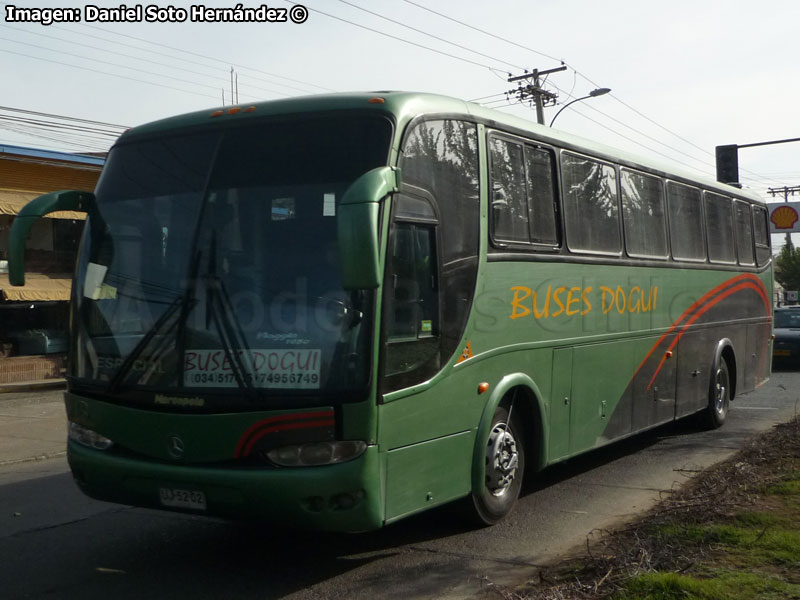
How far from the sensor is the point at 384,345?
560cm

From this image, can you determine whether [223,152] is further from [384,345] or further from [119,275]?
[384,345]

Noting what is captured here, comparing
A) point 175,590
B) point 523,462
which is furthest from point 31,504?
point 523,462

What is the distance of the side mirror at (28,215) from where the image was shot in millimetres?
6164

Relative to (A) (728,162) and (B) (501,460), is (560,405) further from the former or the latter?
(A) (728,162)

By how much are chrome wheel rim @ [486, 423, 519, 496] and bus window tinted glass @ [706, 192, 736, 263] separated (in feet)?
19.3

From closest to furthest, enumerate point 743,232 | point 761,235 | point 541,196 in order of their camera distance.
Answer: point 541,196 < point 743,232 < point 761,235

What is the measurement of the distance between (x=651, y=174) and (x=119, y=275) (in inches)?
253

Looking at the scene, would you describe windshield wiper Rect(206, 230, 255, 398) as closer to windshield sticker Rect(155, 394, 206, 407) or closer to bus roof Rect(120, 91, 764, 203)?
windshield sticker Rect(155, 394, 206, 407)

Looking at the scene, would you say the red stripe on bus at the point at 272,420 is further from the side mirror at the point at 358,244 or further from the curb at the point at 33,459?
the curb at the point at 33,459

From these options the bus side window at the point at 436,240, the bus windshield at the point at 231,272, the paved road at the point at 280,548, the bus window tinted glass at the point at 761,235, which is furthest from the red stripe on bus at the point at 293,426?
the bus window tinted glass at the point at 761,235

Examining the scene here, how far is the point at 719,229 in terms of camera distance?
41.0 ft

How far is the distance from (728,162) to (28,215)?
20.8 meters

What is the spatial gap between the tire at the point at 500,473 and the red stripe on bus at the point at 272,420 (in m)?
1.75

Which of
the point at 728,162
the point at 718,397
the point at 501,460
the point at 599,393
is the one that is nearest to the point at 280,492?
the point at 501,460
